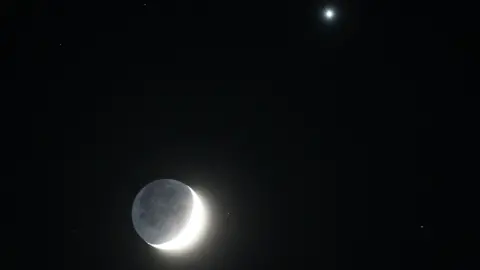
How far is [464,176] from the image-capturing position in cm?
401

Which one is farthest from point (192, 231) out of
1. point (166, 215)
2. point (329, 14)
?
point (329, 14)

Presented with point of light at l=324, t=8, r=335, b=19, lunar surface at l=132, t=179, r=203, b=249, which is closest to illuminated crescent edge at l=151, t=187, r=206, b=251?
lunar surface at l=132, t=179, r=203, b=249

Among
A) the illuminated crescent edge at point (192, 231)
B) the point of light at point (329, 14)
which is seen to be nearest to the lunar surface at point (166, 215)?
the illuminated crescent edge at point (192, 231)

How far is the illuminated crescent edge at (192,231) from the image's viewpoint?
376cm

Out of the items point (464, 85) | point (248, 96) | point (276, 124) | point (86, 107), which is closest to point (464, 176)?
point (464, 85)

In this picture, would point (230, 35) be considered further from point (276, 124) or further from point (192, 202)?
point (192, 202)

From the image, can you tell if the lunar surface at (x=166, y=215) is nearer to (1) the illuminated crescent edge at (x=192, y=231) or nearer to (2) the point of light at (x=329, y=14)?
(1) the illuminated crescent edge at (x=192, y=231)

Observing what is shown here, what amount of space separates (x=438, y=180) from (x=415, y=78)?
1.05m

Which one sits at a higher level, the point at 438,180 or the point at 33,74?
the point at 33,74

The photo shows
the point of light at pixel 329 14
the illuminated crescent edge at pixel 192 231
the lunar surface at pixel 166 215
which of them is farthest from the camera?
the point of light at pixel 329 14

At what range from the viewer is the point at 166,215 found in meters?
3.66

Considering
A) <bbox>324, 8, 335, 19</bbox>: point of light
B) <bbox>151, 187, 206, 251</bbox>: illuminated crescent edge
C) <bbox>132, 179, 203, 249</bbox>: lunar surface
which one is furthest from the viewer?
<bbox>324, 8, 335, 19</bbox>: point of light

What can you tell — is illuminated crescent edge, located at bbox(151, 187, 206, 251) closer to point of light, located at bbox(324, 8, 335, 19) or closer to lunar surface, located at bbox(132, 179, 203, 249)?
lunar surface, located at bbox(132, 179, 203, 249)

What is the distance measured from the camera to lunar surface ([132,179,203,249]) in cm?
365
